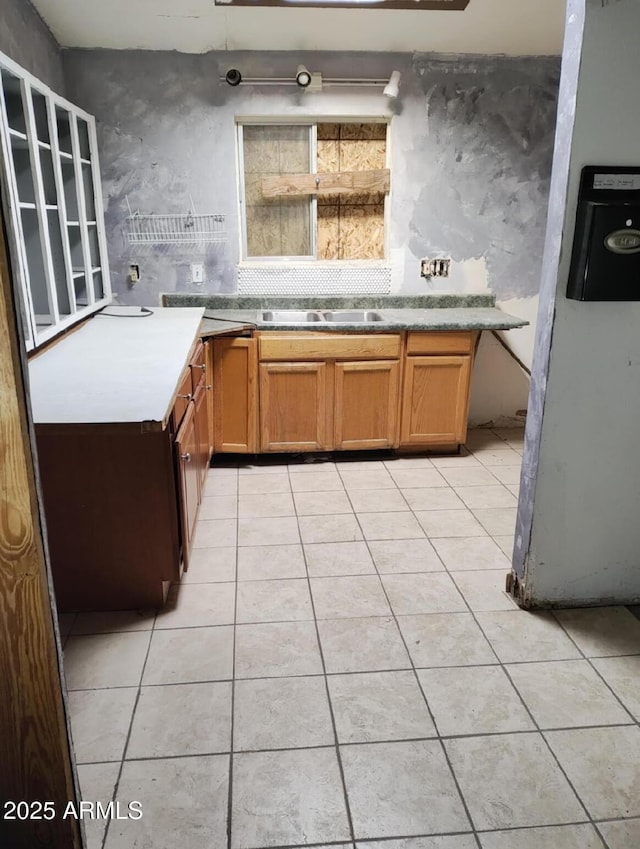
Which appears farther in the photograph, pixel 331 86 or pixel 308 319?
pixel 308 319

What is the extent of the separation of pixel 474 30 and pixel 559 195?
1.92 m

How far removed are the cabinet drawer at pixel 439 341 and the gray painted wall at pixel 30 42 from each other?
7.28ft

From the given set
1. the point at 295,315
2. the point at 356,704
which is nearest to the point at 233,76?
the point at 295,315

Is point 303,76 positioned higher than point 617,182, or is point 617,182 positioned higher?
point 303,76

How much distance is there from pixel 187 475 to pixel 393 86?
2466mm

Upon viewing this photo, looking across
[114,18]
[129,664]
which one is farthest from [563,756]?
[114,18]

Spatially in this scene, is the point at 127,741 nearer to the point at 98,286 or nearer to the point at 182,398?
the point at 182,398

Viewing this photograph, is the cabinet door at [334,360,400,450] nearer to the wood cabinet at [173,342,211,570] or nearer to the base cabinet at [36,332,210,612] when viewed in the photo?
the wood cabinet at [173,342,211,570]

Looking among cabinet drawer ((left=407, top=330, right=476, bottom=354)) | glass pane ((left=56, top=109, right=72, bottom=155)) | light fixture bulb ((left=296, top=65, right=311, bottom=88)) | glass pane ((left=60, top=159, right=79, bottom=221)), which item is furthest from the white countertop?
light fixture bulb ((left=296, top=65, right=311, bottom=88))

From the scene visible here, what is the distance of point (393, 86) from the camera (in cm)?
345

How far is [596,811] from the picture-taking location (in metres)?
1.47

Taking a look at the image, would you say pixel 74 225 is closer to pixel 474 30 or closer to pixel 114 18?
pixel 114 18

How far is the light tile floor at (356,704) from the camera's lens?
1446 mm

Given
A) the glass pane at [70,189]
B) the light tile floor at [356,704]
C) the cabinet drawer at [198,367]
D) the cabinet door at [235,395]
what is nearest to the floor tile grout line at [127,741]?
the light tile floor at [356,704]
